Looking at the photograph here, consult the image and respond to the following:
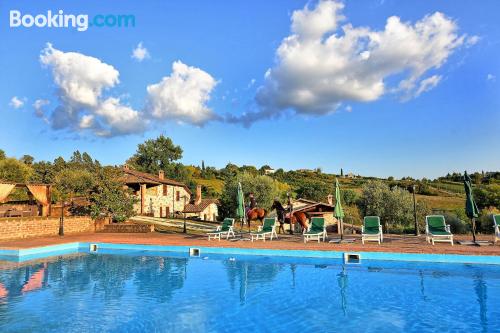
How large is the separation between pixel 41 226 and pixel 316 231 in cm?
1518

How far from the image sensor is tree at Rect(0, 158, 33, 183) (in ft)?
137

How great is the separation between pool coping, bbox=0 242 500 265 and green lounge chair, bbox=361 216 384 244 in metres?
2.28

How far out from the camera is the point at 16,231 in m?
17.7

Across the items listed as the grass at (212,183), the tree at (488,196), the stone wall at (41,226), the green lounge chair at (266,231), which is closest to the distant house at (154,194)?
the stone wall at (41,226)

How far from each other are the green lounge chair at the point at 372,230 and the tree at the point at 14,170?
4372 centimetres

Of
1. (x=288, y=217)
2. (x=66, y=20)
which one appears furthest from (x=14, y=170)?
(x=288, y=217)

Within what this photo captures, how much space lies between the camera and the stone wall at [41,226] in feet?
57.1

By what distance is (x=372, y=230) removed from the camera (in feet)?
46.8

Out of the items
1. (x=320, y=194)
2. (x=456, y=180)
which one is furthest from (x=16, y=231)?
(x=456, y=180)

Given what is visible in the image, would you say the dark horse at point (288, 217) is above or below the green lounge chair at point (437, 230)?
above

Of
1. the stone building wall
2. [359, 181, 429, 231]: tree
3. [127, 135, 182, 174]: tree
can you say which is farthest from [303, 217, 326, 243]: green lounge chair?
[127, 135, 182, 174]: tree

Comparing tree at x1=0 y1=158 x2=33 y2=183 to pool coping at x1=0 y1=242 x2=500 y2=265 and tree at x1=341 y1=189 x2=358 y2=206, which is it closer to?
pool coping at x1=0 y1=242 x2=500 y2=265

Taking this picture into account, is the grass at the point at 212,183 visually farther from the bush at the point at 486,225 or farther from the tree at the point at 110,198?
the bush at the point at 486,225

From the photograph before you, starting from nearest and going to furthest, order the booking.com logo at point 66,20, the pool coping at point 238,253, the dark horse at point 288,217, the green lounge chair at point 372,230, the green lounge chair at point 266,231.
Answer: the pool coping at point 238,253, the green lounge chair at point 372,230, the green lounge chair at point 266,231, the booking.com logo at point 66,20, the dark horse at point 288,217
